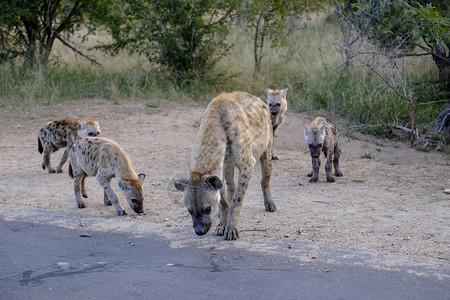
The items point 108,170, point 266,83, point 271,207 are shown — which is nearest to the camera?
point 271,207

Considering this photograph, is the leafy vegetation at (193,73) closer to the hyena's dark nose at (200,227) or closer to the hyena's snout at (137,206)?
the hyena's snout at (137,206)

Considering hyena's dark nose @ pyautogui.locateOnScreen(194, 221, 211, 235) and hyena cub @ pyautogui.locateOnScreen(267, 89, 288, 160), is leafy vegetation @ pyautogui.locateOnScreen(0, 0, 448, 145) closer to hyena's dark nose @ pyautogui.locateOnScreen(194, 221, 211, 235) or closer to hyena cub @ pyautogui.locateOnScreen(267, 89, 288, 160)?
hyena cub @ pyautogui.locateOnScreen(267, 89, 288, 160)

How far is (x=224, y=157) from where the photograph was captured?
17.6 feet

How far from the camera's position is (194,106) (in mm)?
11906

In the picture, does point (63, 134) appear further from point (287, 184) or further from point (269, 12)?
point (269, 12)

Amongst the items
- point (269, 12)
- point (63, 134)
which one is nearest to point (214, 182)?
point (63, 134)

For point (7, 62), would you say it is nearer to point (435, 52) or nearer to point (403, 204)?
point (435, 52)

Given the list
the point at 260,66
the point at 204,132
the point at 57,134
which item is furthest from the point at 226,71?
the point at 204,132

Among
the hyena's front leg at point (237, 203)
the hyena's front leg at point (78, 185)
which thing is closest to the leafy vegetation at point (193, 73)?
the hyena's front leg at point (78, 185)

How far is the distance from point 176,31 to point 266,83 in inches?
85.2

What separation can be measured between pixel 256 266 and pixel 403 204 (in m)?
2.58

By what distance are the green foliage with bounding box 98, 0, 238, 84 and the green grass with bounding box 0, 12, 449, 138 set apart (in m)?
0.36

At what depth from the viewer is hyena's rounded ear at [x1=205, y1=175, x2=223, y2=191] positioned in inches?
193

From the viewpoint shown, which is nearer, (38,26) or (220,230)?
(220,230)
